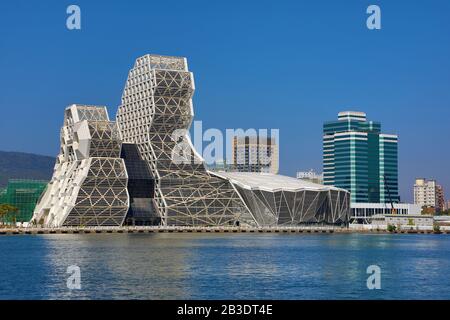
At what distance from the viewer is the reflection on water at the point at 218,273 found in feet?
213

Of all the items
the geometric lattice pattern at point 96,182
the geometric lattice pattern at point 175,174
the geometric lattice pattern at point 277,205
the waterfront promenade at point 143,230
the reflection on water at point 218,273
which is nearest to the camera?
the reflection on water at point 218,273

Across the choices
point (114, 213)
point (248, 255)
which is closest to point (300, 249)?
point (248, 255)

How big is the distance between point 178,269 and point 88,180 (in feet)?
340

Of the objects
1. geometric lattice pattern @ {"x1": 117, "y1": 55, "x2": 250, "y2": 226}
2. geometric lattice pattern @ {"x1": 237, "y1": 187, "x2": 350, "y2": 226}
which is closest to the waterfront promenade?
geometric lattice pattern @ {"x1": 237, "y1": 187, "x2": 350, "y2": 226}

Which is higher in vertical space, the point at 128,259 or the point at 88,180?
the point at 88,180

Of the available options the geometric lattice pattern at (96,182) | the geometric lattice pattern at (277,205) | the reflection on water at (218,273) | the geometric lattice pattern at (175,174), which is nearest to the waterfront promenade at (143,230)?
the geometric lattice pattern at (277,205)

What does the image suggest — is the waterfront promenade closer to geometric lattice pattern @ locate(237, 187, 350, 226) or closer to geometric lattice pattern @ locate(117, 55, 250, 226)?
geometric lattice pattern @ locate(237, 187, 350, 226)

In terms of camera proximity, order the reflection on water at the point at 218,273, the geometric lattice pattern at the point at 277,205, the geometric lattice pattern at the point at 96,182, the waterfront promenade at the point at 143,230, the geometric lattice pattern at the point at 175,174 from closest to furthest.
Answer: the reflection on water at the point at 218,273
the waterfront promenade at the point at 143,230
the geometric lattice pattern at the point at 96,182
the geometric lattice pattern at the point at 277,205
the geometric lattice pattern at the point at 175,174

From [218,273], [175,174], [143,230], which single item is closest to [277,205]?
[175,174]

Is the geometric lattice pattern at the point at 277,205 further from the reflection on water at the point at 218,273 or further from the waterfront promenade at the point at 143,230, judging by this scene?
the reflection on water at the point at 218,273

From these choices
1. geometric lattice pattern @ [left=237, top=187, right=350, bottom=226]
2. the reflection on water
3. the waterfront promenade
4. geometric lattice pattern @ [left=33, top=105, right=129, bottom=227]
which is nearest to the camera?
A: the reflection on water

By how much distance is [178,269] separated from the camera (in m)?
84.7

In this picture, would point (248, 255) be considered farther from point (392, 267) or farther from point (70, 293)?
point (70, 293)

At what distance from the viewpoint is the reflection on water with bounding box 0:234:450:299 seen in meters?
65.1
